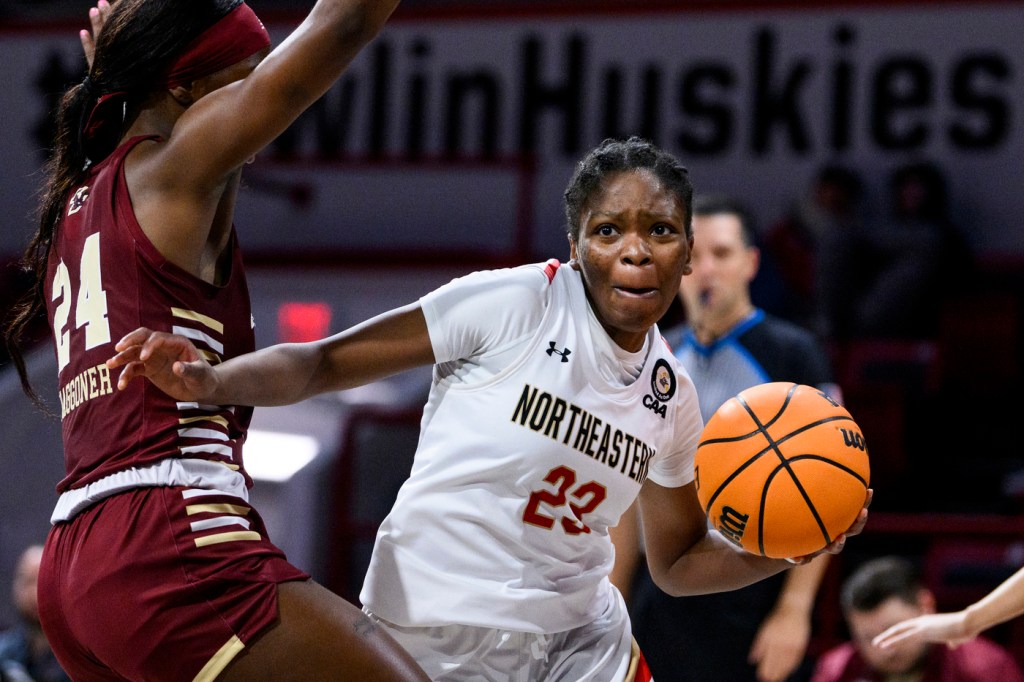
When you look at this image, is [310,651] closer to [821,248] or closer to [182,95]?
[182,95]

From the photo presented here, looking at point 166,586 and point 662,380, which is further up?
point 662,380

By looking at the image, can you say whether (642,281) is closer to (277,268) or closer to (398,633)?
(398,633)

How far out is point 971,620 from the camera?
2.90 meters

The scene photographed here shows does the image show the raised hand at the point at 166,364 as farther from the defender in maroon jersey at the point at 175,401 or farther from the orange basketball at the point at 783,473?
the orange basketball at the point at 783,473

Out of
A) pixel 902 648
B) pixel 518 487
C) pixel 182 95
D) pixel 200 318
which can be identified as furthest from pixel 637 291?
pixel 902 648

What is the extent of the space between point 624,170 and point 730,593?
1.93 metres

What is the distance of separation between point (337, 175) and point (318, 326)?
157 cm

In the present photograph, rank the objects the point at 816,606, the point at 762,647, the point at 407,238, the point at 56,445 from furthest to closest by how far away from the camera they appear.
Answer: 1. the point at 407,238
2. the point at 56,445
3. the point at 816,606
4. the point at 762,647

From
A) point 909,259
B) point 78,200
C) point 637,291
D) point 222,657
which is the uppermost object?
point 78,200

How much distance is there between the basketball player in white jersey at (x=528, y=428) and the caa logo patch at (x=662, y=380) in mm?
18

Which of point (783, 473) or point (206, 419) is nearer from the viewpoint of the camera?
point (206, 419)

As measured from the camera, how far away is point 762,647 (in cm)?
394

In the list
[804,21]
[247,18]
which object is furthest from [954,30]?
[247,18]

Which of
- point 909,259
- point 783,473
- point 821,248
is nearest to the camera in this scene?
point 783,473
